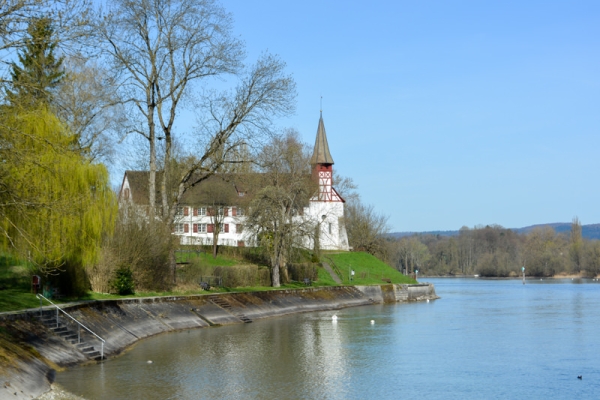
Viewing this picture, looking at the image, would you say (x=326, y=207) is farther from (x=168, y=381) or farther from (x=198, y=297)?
(x=168, y=381)

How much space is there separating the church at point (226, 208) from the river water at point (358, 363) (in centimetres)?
2313

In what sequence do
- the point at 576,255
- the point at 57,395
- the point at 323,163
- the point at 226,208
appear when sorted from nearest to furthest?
the point at 57,395
the point at 226,208
the point at 323,163
the point at 576,255

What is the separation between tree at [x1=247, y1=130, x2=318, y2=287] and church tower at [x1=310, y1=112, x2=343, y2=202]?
886 inches

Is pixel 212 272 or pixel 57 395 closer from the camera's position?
pixel 57 395

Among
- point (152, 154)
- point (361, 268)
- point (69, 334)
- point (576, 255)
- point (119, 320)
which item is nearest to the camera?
point (69, 334)

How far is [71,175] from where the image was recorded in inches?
1218

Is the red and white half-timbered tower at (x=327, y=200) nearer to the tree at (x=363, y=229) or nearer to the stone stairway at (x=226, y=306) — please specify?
the tree at (x=363, y=229)

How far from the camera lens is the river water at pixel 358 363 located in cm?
2395

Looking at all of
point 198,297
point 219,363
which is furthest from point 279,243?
point 219,363

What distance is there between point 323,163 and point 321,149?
165 centimetres

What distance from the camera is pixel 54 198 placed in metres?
27.6

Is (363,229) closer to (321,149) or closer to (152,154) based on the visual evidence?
(321,149)

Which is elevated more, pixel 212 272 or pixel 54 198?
pixel 54 198

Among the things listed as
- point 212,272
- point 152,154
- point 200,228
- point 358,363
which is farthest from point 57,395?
point 200,228
